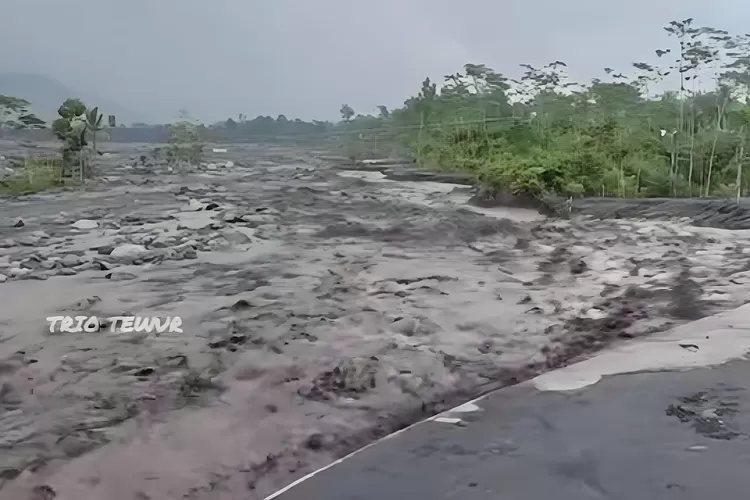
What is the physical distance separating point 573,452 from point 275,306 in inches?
43.1

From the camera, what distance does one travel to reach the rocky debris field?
149cm

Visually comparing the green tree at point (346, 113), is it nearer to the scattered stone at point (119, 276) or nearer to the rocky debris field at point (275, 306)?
the rocky debris field at point (275, 306)

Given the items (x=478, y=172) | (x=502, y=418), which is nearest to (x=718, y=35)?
(x=478, y=172)

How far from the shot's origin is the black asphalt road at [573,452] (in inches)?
49.9

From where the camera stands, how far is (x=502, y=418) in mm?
1559

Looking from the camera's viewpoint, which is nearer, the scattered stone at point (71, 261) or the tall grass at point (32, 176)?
the scattered stone at point (71, 261)

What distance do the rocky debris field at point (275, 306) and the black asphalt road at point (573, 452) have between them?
15 centimetres

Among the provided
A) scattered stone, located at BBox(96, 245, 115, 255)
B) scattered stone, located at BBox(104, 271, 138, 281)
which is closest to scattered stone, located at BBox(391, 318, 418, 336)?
scattered stone, located at BBox(104, 271, 138, 281)

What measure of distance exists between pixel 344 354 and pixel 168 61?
54.9 inches

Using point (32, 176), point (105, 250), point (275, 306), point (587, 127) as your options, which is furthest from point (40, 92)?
point (587, 127)

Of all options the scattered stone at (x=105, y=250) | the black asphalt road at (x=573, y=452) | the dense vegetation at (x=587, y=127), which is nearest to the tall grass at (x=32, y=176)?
the scattered stone at (x=105, y=250)

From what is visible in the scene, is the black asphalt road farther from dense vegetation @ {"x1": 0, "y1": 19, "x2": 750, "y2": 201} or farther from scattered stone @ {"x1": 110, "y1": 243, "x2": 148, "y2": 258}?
dense vegetation @ {"x1": 0, "y1": 19, "x2": 750, "y2": 201}

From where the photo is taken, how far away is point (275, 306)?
222 centimetres

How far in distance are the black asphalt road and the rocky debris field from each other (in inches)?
5.9
